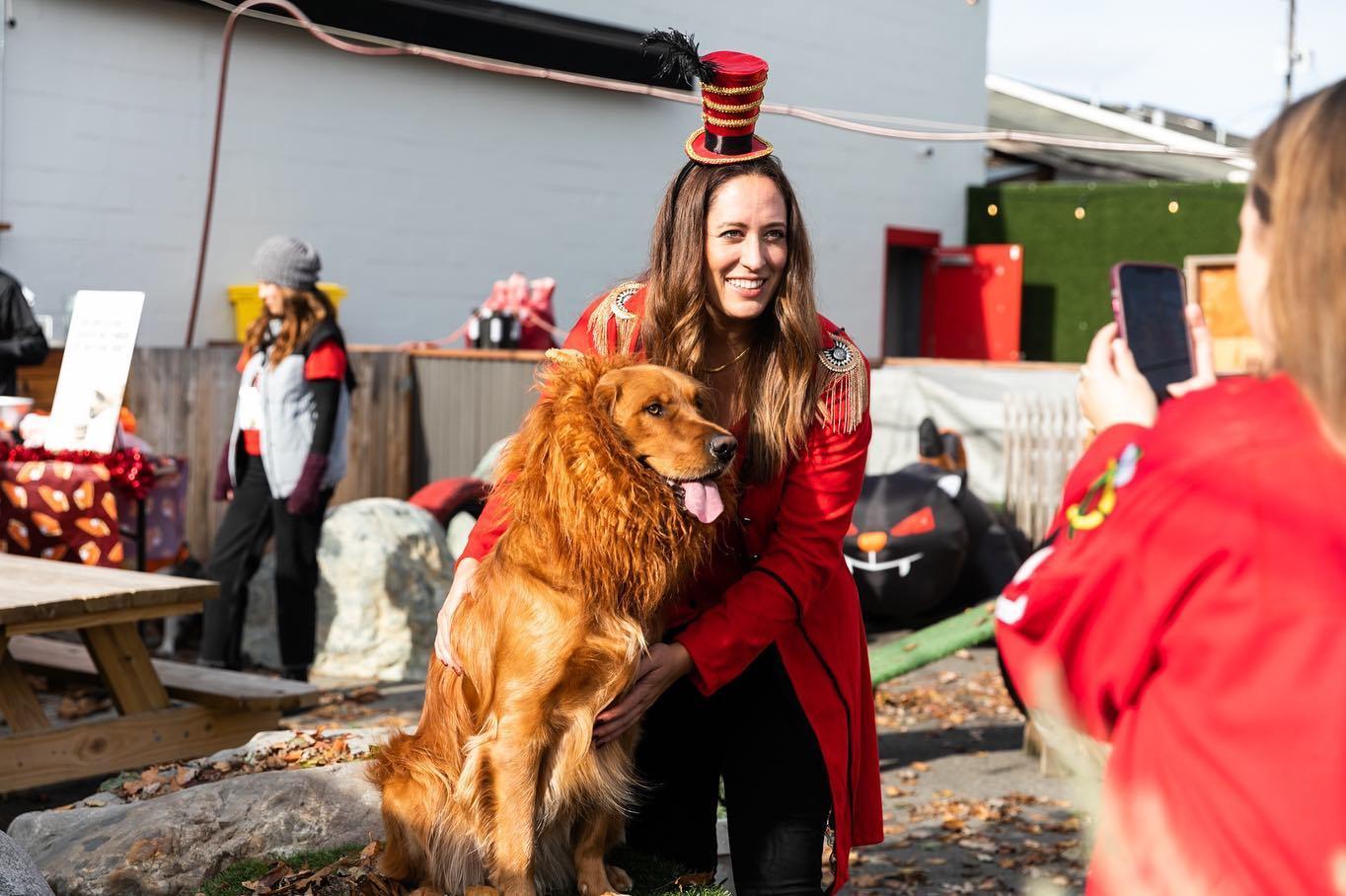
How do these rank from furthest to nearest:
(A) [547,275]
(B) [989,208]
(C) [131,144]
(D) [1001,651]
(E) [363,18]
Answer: (B) [989,208], (A) [547,275], (E) [363,18], (C) [131,144], (D) [1001,651]

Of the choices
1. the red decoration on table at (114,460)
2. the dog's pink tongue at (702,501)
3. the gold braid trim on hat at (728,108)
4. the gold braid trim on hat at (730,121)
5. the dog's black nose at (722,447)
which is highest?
the gold braid trim on hat at (728,108)

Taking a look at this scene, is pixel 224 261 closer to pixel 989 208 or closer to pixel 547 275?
pixel 547 275

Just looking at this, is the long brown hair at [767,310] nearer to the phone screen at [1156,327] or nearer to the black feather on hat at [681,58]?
the black feather on hat at [681,58]

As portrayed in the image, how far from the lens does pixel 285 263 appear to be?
25.0 ft

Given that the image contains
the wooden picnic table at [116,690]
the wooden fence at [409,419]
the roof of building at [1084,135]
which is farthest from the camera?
the roof of building at [1084,135]

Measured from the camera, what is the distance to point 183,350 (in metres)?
10.1

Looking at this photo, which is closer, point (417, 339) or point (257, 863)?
point (257, 863)

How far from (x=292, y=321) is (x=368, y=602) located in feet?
6.81

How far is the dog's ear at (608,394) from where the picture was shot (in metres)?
3.01

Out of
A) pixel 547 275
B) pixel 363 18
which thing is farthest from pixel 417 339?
pixel 363 18

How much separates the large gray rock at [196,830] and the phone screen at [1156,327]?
2865 mm

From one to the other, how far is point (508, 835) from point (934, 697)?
19.8 feet

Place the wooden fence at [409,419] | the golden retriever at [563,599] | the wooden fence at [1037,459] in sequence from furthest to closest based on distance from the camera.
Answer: the wooden fence at [1037,459]
the wooden fence at [409,419]
the golden retriever at [563,599]

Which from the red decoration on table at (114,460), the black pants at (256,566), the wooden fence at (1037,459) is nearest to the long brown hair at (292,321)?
the black pants at (256,566)
